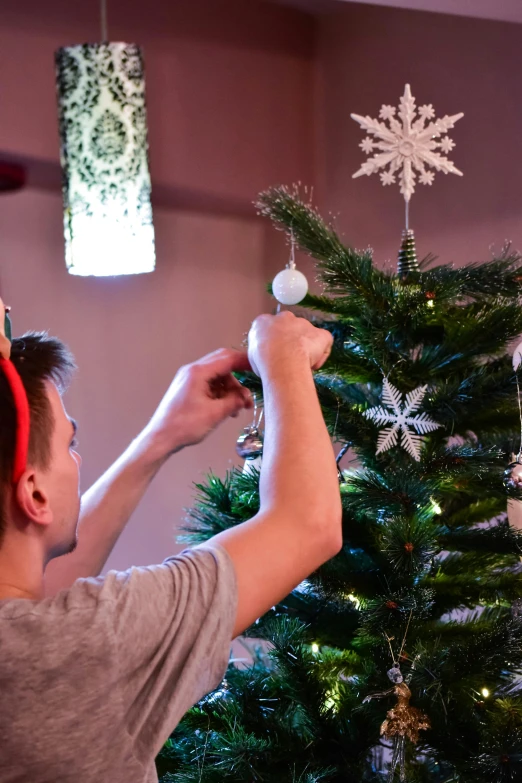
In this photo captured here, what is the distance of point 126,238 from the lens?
135cm

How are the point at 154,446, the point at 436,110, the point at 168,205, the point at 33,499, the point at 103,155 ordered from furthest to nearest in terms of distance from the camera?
1. the point at 168,205
2. the point at 436,110
3. the point at 103,155
4. the point at 154,446
5. the point at 33,499

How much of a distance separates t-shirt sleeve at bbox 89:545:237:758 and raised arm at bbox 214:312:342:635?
0.9 inches

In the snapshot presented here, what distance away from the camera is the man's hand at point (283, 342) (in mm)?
771

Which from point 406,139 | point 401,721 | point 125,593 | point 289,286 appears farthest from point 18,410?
point 406,139

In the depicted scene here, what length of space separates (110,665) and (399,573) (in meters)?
0.41

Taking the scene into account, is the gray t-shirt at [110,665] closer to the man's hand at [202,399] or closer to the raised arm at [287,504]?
the raised arm at [287,504]

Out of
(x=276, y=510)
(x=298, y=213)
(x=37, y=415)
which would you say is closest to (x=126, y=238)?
(x=298, y=213)

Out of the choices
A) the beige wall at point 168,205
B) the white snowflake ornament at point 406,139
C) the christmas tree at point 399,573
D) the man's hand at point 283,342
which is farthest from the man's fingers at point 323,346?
the beige wall at point 168,205

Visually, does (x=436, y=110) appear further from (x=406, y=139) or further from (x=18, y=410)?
(x=18, y=410)

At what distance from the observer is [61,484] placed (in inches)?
29.6

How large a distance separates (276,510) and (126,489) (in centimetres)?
37

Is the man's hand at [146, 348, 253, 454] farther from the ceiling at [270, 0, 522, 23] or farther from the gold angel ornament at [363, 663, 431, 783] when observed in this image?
the ceiling at [270, 0, 522, 23]

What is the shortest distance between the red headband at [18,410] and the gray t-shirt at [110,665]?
12cm

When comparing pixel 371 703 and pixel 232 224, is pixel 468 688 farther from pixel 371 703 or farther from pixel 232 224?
pixel 232 224
